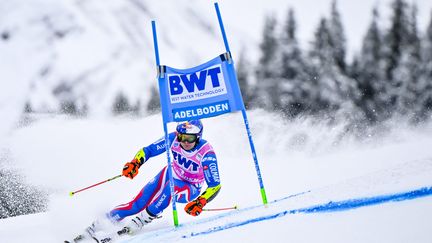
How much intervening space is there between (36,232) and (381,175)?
444 centimetres

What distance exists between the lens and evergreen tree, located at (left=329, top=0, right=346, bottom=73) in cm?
2119

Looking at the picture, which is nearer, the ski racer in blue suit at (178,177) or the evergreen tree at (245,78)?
the ski racer in blue suit at (178,177)

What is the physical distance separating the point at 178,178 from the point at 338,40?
58.7 ft

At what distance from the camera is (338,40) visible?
69.9 ft

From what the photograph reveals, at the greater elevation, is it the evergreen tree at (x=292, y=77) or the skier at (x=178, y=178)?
the evergreen tree at (x=292, y=77)

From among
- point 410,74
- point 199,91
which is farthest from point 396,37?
point 199,91

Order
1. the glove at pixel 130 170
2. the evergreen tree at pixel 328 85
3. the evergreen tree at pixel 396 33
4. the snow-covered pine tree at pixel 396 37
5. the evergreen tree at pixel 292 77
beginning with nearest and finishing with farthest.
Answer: the glove at pixel 130 170
the evergreen tree at pixel 328 85
the evergreen tree at pixel 292 77
the snow-covered pine tree at pixel 396 37
the evergreen tree at pixel 396 33

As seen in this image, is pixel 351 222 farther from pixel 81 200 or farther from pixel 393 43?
pixel 393 43

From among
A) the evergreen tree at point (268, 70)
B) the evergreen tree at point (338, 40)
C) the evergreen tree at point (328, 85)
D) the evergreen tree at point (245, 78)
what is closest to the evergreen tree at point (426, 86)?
the evergreen tree at point (328, 85)

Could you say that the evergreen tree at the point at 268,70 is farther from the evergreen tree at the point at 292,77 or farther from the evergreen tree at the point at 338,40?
the evergreen tree at the point at 338,40

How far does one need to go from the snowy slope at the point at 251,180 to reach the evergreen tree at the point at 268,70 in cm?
108

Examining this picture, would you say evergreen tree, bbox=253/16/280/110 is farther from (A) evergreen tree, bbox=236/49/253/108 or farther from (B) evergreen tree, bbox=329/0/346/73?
(B) evergreen tree, bbox=329/0/346/73

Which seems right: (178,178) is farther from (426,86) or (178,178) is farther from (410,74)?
(410,74)

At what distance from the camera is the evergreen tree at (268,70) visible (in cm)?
2048
